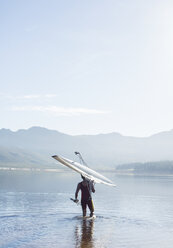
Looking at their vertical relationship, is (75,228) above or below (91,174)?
below

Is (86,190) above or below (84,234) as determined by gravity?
above

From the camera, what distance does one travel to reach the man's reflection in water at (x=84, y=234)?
1782cm

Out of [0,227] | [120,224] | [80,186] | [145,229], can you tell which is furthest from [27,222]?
[145,229]

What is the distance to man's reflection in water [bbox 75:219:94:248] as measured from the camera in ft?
58.5

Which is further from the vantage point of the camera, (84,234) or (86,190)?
(86,190)

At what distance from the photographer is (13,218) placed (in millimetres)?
25938

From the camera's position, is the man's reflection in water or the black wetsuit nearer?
the man's reflection in water

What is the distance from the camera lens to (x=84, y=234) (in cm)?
2016

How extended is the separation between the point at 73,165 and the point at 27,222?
519cm

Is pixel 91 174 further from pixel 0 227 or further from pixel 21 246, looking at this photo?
pixel 21 246

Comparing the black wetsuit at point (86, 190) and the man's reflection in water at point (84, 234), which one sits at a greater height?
the black wetsuit at point (86, 190)

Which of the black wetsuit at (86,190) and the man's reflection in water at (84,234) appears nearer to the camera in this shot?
the man's reflection in water at (84,234)

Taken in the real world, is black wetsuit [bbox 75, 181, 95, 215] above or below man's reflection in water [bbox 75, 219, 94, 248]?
above

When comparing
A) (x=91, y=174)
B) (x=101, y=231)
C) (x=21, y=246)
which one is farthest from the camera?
(x=91, y=174)
